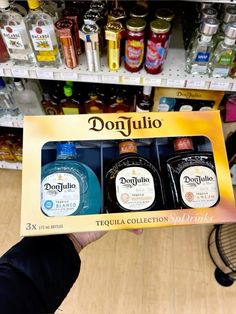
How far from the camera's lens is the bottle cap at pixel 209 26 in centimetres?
89

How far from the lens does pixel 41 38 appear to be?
3.27 ft

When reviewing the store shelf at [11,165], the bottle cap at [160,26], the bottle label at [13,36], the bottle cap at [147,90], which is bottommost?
the store shelf at [11,165]

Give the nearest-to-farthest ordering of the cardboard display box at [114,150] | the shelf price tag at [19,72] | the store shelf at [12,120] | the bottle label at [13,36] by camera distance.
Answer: the cardboard display box at [114,150] < the bottle label at [13,36] < the shelf price tag at [19,72] < the store shelf at [12,120]

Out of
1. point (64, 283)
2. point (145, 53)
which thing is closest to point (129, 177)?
point (64, 283)

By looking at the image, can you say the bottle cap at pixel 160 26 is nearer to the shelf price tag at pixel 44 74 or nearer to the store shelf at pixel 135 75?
the store shelf at pixel 135 75

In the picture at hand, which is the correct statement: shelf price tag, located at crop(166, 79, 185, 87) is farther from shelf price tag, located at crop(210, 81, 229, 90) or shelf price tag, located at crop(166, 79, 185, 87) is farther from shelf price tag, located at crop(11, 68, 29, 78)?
shelf price tag, located at crop(11, 68, 29, 78)

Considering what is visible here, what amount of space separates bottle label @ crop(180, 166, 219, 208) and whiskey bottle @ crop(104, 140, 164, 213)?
6cm

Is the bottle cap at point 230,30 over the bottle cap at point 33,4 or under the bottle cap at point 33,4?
under

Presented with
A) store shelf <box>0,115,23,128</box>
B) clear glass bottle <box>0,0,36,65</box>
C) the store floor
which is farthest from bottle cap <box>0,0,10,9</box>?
the store floor

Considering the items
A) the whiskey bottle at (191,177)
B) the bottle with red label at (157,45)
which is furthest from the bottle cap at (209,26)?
the whiskey bottle at (191,177)

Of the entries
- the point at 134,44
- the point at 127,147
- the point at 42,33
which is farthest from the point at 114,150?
the point at 42,33

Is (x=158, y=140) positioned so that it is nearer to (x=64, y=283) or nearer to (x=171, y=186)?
(x=171, y=186)

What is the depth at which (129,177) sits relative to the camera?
0.71 meters

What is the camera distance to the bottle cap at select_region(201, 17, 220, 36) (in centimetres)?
89
